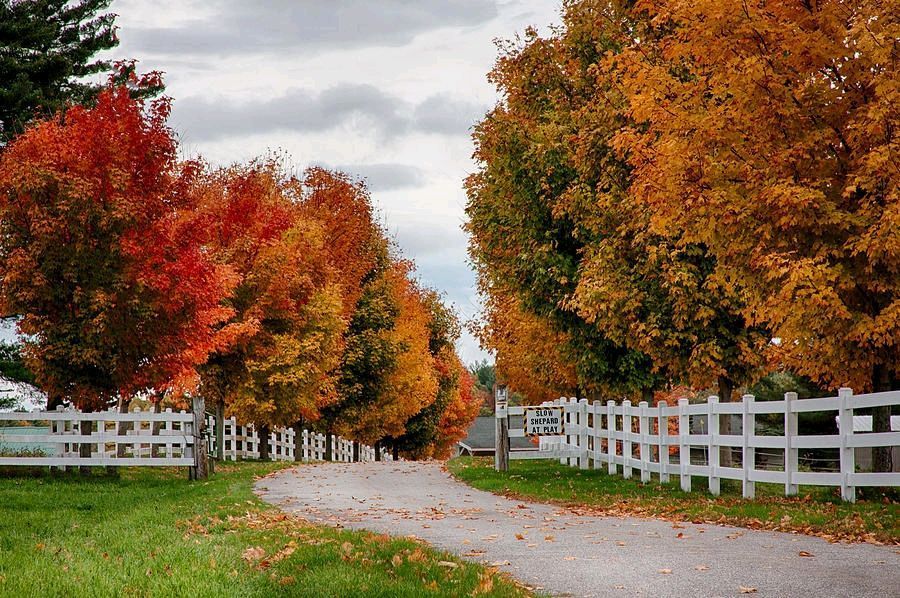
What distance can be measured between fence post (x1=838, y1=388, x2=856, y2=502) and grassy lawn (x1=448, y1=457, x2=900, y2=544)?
0.22 metres

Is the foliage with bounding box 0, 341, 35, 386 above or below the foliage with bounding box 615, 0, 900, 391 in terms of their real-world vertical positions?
below

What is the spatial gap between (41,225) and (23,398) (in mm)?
13453

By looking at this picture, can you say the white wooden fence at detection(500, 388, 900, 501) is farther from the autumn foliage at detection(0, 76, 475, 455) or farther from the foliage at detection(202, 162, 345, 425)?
the foliage at detection(202, 162, 345, 425)

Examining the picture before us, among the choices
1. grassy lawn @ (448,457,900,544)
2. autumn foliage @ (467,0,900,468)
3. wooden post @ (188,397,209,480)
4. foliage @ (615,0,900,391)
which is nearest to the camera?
grassy lawn @ (448,457,900,544)

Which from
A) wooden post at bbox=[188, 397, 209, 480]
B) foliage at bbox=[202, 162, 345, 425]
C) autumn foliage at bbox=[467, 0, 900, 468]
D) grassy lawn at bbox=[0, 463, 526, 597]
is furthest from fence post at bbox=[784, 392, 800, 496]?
foliage at bbox=[202, 162, 345, 425]

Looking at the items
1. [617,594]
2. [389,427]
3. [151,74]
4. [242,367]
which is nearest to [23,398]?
[242,367]

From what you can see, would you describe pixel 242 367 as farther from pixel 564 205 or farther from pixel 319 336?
pixel 564 205

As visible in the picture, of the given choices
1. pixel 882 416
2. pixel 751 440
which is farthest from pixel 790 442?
pixel 882 416

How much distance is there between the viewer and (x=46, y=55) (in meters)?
28.8

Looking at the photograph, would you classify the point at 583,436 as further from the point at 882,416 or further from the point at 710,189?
the point at 710,189

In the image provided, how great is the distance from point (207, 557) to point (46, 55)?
78.2 feet

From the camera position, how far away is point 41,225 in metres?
19.6

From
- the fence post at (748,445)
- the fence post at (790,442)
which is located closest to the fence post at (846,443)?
the fence post at (790,442)

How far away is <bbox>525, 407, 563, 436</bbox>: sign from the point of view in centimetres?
2322
